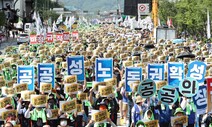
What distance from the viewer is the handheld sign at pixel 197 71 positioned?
14766mm

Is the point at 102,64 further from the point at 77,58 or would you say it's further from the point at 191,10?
the point at 191,10

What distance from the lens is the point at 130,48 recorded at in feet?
92.7

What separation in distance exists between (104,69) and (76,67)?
0.79 m

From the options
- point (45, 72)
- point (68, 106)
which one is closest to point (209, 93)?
point (68, 106)

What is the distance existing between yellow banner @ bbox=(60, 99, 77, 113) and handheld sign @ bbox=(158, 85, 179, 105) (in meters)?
1.87

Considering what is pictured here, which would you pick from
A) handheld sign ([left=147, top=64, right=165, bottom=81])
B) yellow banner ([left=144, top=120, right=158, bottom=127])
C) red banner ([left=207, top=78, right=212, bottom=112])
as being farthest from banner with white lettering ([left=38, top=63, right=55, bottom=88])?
yellow banner ([left=144, top=120, right=158, bottom=127])

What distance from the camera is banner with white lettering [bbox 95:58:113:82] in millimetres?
16453

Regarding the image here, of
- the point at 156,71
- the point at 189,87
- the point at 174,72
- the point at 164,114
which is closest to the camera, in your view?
the point at 189,87

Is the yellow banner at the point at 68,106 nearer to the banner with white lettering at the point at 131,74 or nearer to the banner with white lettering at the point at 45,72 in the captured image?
the banner with white lettering at the point at 131,74

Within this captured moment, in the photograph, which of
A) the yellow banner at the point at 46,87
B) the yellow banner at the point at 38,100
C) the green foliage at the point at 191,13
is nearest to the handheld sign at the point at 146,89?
the yellow banner at the point at 38,100

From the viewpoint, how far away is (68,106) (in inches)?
476

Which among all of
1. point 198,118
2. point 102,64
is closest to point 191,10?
point 102,64

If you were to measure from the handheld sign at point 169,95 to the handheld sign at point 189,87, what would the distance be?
0.19 meters

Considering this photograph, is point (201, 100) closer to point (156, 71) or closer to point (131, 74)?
point (131, 74)
